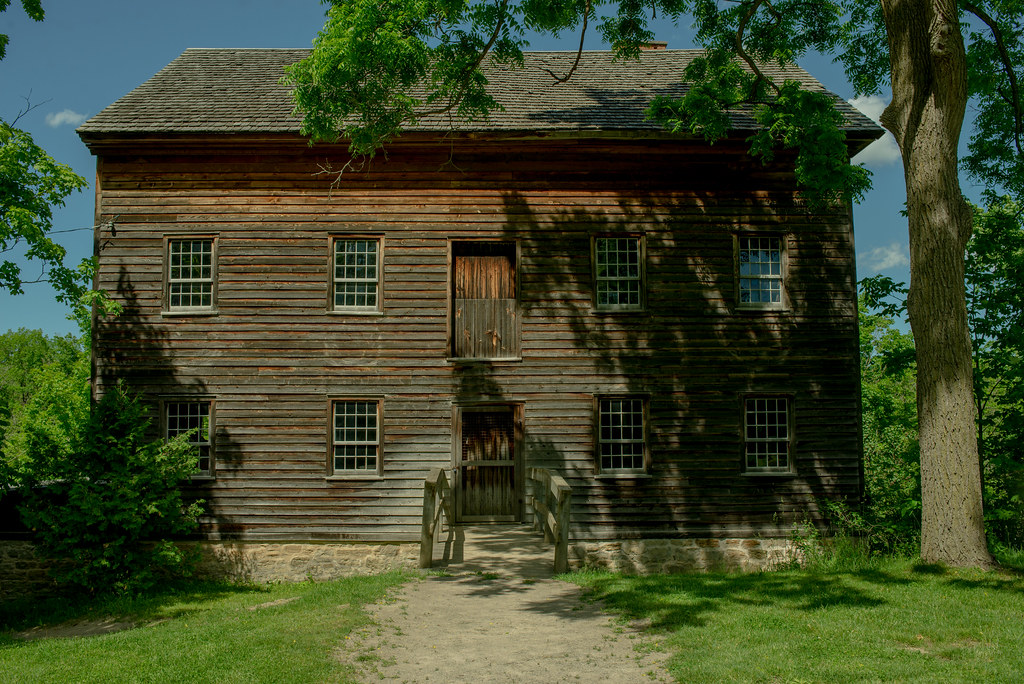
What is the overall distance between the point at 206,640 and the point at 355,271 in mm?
7363

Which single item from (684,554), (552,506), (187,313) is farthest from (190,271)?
(684,554)

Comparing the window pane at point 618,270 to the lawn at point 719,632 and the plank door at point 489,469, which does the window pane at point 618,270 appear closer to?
the plank door at point 489,469

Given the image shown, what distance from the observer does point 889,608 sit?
8.18 m

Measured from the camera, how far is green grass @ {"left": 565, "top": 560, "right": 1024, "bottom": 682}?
21.0ft

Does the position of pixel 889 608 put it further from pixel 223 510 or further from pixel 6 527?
pixel 6 527

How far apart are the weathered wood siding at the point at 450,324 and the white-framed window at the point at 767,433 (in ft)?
0.69

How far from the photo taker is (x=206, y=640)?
804 centimetres

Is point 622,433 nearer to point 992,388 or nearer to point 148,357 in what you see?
point 992,388

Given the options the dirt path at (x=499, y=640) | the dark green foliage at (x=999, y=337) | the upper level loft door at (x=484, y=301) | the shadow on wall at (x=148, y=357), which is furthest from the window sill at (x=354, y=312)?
the dark green foliage at (x=999, y=337)

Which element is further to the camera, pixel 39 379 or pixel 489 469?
pixel 39 379

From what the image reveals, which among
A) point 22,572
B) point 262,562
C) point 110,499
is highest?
point 110,499

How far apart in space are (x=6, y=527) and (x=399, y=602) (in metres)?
8.50

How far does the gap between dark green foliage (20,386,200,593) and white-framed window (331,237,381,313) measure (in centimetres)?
377

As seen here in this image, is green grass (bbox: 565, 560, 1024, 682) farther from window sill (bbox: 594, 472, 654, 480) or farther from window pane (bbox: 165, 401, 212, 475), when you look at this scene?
window pane (bbox: 165, 401, 212, 475)
